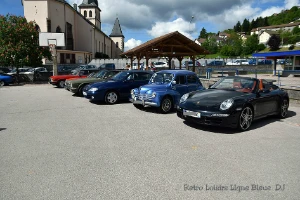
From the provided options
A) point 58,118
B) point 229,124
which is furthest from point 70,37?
point 229,124

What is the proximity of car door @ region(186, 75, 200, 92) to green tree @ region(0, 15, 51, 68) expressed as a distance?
62.8 ft

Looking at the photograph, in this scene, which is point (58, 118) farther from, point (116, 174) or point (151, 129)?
point (116, 174)

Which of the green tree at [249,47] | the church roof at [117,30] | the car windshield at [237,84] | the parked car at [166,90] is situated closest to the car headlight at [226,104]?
the car windshield at [237,84]

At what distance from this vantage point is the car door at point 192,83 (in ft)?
31.7

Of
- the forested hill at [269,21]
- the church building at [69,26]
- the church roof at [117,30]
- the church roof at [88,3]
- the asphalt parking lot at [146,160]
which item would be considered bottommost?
the asphalt parking lot at [146,160]

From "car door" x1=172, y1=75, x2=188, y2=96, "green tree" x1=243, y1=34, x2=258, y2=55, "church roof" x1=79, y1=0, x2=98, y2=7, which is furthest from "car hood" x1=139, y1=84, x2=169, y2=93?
"green tree" x1=243, y1=34, x2=258, y2=55

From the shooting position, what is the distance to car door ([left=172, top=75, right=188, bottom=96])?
9312 millimetres

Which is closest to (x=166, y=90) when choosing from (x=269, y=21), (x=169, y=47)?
(x=169, y=47)

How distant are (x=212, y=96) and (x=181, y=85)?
8.90ft

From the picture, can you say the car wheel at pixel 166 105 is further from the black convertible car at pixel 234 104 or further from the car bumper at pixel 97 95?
the car bumper at pixel 97 95

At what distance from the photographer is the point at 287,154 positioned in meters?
4.82

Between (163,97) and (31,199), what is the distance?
6228 mm

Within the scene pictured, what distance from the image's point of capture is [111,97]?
1124 centimetres

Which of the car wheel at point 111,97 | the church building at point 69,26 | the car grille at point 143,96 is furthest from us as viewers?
the church building at point 69,26
